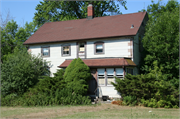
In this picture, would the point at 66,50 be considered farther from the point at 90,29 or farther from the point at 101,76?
the point at 101,76

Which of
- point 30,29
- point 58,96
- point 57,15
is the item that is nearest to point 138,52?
point 58,96

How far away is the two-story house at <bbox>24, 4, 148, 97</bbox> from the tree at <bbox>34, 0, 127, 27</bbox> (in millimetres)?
7336

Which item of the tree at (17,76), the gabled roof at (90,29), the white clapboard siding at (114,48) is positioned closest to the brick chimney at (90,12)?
the gabled roof at (90,29)

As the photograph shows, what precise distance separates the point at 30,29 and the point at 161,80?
25.3 m

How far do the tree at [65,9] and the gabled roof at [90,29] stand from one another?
7.17m

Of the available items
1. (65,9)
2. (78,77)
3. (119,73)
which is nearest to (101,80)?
(119,73)

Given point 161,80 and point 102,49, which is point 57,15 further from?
point 161,80

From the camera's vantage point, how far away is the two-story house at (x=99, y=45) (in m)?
19.9

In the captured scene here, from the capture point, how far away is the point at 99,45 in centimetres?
2200

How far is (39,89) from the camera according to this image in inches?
738

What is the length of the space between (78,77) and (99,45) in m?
4.86

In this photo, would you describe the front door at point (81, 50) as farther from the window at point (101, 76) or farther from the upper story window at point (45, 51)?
the upper story window at point (45, 51)

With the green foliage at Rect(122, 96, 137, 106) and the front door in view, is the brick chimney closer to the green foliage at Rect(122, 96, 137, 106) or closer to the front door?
the front door

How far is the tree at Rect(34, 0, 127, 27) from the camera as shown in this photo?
34.0 m
